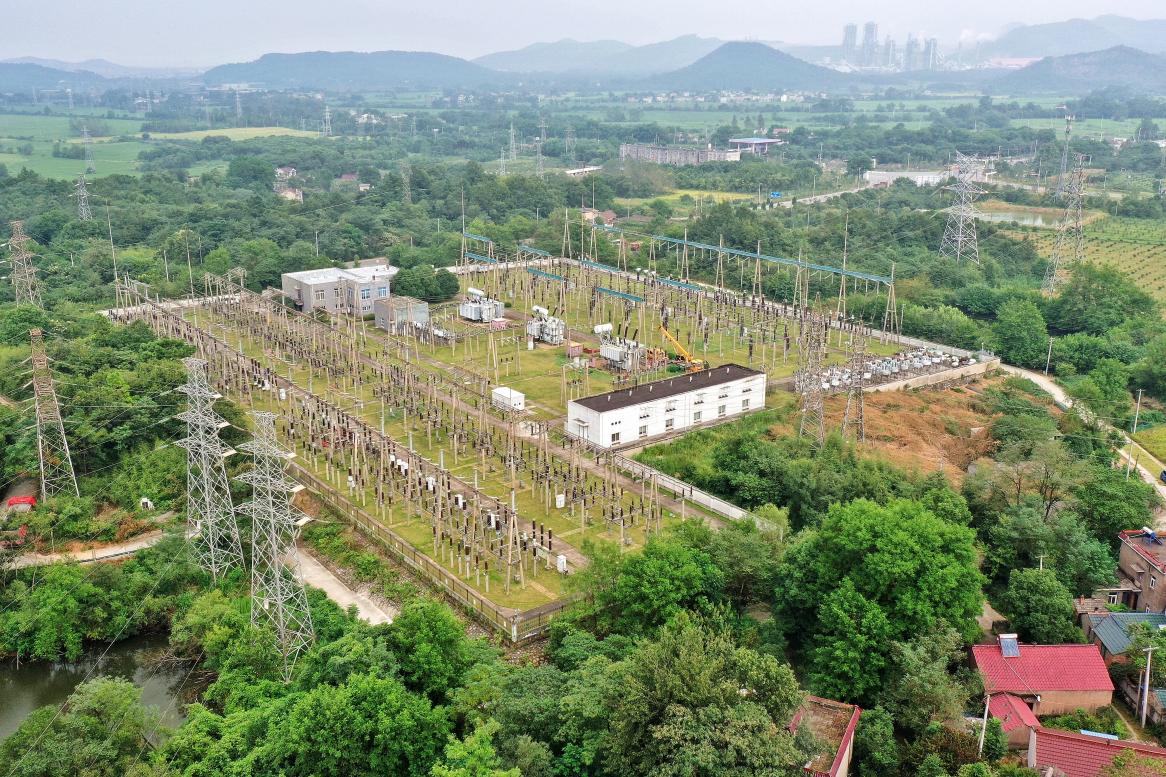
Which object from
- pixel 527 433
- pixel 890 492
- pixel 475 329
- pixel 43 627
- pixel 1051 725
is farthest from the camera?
pixel 475 329

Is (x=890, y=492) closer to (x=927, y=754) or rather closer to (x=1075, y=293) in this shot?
(x=927, y=754)

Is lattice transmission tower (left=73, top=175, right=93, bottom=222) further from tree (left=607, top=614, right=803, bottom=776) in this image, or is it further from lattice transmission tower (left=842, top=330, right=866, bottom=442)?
tree (left=607, top=614, right=803, bottom=776)

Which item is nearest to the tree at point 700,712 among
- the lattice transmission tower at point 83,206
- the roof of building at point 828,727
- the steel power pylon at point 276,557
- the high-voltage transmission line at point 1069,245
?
the roof of building at point 828,727

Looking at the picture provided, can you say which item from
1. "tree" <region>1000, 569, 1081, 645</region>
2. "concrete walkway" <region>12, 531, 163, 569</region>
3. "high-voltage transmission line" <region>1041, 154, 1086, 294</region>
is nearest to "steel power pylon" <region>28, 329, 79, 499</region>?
"concrete walkway" <region>12, 531, 163, 569</region>

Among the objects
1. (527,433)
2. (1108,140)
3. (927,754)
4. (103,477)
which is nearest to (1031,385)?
(527,433)

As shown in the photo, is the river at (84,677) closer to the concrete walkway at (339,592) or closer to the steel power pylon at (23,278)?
the concrete walkway at (339,592)

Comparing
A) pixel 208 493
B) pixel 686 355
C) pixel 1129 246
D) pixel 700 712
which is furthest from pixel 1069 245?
pixel 700 712

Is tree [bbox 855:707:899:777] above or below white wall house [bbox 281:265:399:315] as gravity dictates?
below
